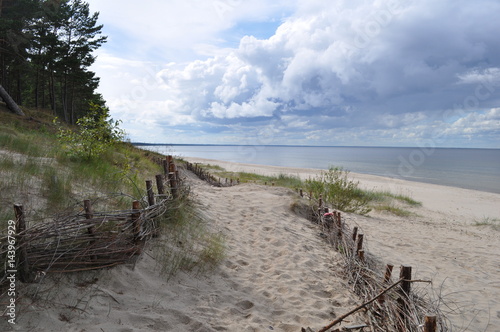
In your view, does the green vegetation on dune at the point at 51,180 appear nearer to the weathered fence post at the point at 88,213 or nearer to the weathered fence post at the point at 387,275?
the weathered fence post at the point at 88,213

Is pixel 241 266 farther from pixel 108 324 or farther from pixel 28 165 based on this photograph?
pixel 28 165

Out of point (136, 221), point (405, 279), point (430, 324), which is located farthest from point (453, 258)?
point (136, 221)

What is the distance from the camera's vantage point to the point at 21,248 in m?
2.71

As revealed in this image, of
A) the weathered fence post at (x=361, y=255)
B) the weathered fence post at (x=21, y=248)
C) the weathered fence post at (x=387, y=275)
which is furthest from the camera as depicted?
the weathered fence post at (x=361, y=255)

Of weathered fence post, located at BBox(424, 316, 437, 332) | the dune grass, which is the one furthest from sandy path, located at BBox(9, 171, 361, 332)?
weathered fence post, located at BBox(424, 316, 437, 332)

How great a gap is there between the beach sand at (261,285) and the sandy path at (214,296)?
0.01 meters

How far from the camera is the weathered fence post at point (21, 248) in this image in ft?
8.77

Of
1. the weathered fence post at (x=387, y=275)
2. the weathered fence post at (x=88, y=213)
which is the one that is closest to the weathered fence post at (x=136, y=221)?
the weathered fence post at (x=88, y=213)

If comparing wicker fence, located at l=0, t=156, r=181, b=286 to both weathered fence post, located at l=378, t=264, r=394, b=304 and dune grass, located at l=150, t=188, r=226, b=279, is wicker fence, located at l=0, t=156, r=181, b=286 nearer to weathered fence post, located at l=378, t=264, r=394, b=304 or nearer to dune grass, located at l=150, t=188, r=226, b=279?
dune grass, located at l=150, t=188, r=226, b=279

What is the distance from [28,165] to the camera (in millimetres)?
5066

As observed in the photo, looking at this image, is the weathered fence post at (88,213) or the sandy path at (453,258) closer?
the weathered fence post at (88,213)

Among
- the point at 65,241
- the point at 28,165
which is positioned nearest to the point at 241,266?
the point at 65,241

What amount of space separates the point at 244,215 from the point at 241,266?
9.30 ft

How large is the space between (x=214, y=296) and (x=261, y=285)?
0.79 m
